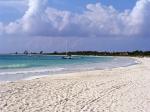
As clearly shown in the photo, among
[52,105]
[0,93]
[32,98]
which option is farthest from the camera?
[0,93]

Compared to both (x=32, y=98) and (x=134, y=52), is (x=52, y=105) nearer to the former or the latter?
(x=32, y=98)

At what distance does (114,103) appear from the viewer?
10.7 meters

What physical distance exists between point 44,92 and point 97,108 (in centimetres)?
401

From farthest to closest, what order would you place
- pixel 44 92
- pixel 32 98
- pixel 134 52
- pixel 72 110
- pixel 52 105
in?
pixel 134 52
pixel 44 92
pixel 32 98
pixel 52 105
pixel 72 110

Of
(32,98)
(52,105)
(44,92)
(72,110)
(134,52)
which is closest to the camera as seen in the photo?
(72,110)

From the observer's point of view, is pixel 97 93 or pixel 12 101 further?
pixel 97 93

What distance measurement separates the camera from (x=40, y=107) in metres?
9.88

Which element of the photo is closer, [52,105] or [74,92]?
[52,105]

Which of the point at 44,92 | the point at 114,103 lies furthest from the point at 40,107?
the point at 44,92

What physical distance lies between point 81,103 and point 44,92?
300 centimetres

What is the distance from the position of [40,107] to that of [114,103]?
96.0 inches

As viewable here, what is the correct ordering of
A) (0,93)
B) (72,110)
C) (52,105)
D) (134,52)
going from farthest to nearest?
(134,52) < (0,93) < (52,105) < (72,110)

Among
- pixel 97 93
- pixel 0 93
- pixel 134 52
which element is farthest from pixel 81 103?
pixel 134 52

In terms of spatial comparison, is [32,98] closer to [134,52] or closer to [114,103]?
[114,103]
